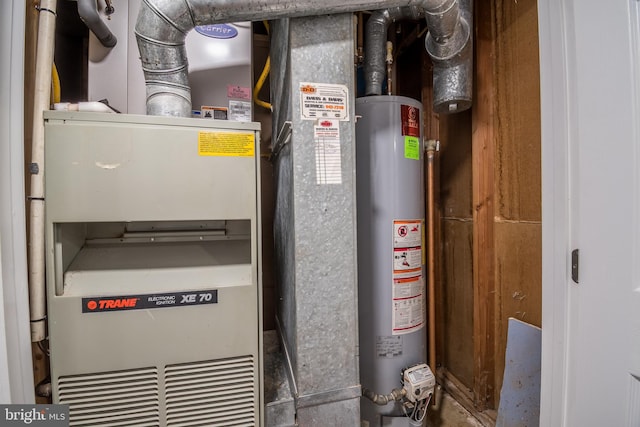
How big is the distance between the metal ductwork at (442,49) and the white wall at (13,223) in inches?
50.1

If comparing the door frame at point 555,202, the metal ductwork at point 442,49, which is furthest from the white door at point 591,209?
the metal ductwork at point 442,49

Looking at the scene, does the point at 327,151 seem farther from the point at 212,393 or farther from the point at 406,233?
the point at 212,393

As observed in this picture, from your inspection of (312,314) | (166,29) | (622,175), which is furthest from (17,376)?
(622,175)

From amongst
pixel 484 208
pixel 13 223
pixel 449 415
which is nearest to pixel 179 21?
pixel 13 223

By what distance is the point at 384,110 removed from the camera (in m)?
1.20

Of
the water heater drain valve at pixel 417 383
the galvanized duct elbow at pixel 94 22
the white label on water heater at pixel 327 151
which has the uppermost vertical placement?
the galvanized duct elbow at pixel 94 22

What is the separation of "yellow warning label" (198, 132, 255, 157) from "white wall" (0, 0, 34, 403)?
1.74 feet

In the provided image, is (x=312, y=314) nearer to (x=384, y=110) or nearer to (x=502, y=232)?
(x=384, y=110)

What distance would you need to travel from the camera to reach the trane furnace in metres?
0.72

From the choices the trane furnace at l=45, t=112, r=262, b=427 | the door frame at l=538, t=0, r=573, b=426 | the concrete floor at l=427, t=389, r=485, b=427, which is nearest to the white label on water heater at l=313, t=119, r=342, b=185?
the trane furnace at l=45, t=112, r=262, b=427

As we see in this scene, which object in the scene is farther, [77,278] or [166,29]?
[166,29]

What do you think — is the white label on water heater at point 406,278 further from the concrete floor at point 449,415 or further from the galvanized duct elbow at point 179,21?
the galvanized duct elbow at point 179,21

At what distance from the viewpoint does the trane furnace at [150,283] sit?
2.35 feet

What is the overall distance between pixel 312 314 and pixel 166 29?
106cm
